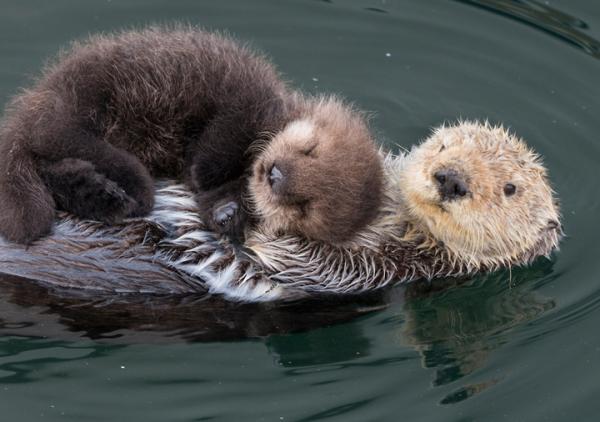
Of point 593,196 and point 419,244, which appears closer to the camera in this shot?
point 419,244

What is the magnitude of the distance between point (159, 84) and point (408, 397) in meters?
1.86

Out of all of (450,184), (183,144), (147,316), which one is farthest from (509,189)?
(147,316)

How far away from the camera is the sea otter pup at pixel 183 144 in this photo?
4703 mm

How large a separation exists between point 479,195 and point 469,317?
790mm

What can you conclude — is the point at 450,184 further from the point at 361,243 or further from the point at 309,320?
the point at 309,320

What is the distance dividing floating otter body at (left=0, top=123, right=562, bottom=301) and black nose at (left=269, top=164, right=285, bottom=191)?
47cm

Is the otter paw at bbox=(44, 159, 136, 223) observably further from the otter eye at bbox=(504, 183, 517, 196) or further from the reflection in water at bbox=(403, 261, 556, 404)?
the otter eye at bbox=(504, 183, 517, 196)

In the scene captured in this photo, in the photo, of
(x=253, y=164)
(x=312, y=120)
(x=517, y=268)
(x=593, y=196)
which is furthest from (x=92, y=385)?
(x=593, y=196)

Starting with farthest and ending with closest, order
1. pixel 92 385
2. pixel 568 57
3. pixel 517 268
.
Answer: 1. pixel 568 57
2. pixel 517 268
3. pixel 92 385

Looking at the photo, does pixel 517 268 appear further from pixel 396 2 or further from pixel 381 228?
pixel 396 2

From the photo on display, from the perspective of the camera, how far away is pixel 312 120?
4875 mm

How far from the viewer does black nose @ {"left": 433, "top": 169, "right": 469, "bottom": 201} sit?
4.94 metres

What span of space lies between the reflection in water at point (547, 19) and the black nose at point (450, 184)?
9.31 ft

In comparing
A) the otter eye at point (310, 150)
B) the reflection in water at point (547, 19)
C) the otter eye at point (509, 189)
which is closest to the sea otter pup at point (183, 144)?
the otter eye at point (310, 150)
